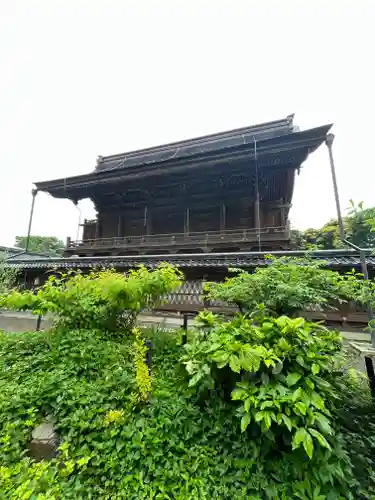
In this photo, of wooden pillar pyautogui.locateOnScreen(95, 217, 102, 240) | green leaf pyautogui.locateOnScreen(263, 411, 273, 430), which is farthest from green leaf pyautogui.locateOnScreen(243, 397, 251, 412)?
wooden pillar pyautogui.locateOnScreen(95, 217, 102, 240)

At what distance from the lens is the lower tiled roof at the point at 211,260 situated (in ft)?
16.5

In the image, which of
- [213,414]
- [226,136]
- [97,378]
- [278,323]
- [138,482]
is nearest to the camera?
[138,482]

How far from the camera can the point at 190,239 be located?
33.4 feet

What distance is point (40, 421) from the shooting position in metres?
2.30

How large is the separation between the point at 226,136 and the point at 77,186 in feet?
28.9

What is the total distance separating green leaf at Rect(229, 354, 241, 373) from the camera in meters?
1.78

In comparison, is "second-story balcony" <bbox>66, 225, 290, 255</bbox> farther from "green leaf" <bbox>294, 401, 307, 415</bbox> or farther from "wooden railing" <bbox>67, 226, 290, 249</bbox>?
"green leaf" <bbox>294, 401, 307, 415</bbox>

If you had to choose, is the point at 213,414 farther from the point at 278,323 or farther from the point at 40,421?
A: the point at 40,421

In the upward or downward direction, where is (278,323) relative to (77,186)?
downward

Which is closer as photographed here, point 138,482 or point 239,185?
point 138,482

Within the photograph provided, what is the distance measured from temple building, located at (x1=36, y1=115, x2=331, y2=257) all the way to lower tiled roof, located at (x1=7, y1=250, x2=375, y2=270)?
288 centimetres

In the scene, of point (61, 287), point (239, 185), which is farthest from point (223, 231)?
point (61, 287)

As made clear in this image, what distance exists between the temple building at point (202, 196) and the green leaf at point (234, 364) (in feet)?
22.8

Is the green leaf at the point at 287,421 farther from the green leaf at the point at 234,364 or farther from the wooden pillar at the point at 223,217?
the wooden pillar at the point at 223,217
